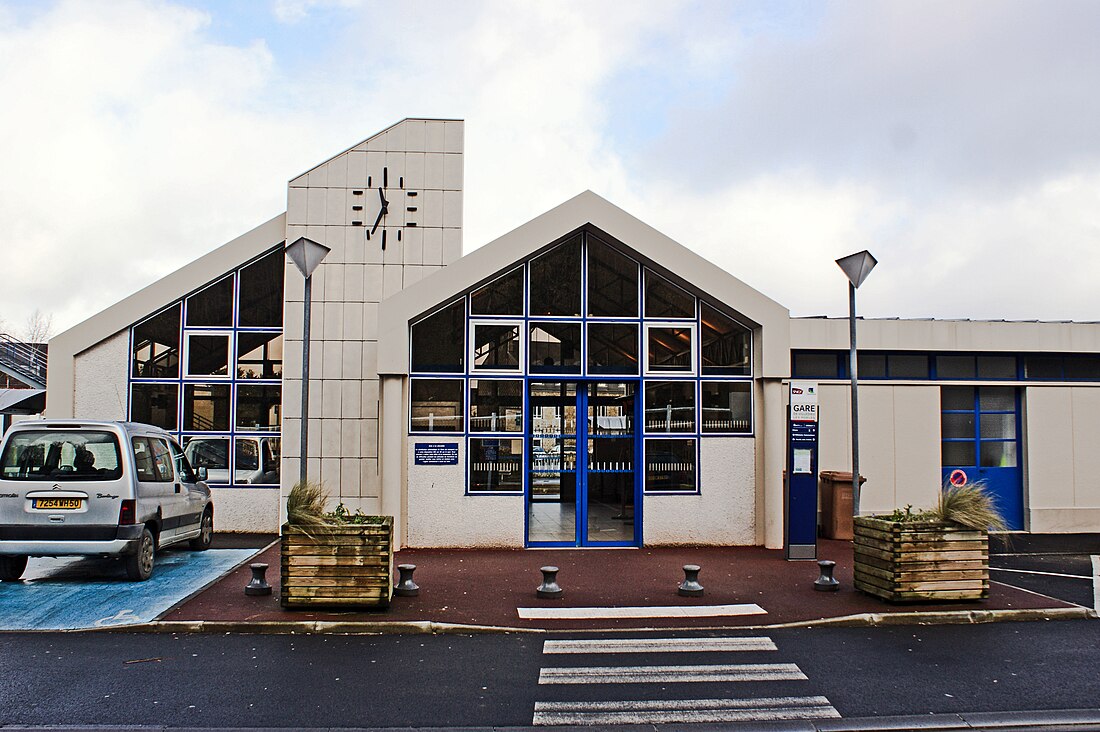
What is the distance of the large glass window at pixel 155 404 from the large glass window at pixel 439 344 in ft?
16.1

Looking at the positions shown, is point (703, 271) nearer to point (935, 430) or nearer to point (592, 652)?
point (935, 430)

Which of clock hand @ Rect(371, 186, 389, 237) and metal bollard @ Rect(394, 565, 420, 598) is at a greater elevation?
clock hand @ Rect(371, 186, 389, 237)

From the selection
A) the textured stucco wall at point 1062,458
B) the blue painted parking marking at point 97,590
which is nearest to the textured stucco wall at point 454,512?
the blue painted parking marking at point 97,590

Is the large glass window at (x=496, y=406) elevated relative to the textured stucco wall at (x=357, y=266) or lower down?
lower down

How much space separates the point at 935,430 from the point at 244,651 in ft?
43.3

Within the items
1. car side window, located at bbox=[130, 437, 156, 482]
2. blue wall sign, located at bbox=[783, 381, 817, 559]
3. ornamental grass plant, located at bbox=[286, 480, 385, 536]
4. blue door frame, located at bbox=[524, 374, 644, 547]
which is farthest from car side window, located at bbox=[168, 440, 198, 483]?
blue wall sign, located at bbox=[783, 381, 817, 559]

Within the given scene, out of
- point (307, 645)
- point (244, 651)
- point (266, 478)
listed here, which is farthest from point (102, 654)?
point (266, 478)

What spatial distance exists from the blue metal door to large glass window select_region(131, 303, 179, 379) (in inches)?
558

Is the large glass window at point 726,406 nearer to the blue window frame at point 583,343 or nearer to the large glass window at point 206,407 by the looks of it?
the blue window frame at point 583,343

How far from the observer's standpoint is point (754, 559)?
1266cm

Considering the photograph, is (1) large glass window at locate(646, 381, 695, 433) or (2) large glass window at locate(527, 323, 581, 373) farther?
(1) large glass window at locate(646, 381, 695, 433)

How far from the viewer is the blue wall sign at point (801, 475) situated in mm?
12531

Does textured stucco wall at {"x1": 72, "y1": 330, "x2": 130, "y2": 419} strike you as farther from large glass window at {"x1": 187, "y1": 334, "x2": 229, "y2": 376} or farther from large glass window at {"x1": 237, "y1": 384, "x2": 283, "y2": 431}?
large glass window at {"x1": 237, "y1": 384, "x2": 283, "y2": 431}

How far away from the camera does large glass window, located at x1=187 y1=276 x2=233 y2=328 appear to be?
15484mm
